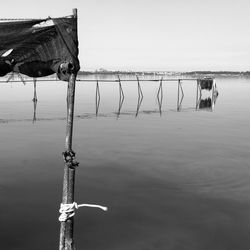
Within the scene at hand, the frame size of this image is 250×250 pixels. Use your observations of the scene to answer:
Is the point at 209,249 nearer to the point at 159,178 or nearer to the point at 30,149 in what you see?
the point at 159,178

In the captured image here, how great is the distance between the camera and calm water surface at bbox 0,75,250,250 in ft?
27.0

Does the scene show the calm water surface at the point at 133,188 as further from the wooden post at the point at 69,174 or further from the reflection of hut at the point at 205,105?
the reflection of hut at the point at 205,105

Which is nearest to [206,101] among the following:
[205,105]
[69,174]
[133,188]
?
[205,105]

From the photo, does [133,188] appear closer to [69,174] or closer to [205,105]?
[69,174]

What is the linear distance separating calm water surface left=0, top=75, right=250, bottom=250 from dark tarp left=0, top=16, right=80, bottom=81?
165 inches

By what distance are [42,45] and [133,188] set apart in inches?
266

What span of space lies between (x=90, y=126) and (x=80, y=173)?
11418 mm

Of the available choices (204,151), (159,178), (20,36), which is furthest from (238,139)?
(20,36)

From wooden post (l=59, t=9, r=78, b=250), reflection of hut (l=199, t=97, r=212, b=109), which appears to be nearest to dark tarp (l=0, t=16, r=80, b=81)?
wooden post (l=59, t=9, r=78, b=250)

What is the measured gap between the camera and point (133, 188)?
11.4 meters

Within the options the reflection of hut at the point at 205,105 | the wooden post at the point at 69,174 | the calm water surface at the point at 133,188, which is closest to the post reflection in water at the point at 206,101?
the reflection of hut at the point at 205,105

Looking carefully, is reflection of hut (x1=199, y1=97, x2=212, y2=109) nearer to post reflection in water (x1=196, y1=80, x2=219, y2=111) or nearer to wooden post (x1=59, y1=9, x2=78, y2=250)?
post reflection in water (x1=196, y1=80, x2=219, y2=111)

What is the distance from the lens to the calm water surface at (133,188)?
8219 mm

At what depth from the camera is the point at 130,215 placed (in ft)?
30.7
